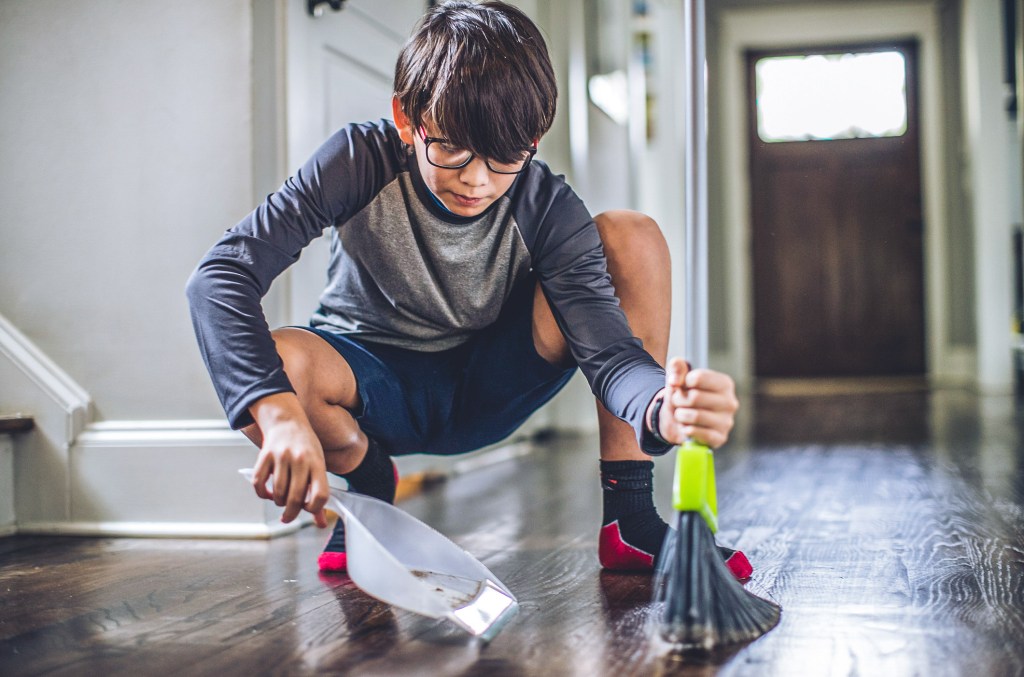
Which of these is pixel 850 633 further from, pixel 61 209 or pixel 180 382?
pixel 61 209

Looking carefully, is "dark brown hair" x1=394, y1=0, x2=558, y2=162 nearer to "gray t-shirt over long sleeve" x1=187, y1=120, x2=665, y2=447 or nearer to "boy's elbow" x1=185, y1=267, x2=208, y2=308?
"gray t-shirt over long sleeve" x1=187, y1=120, x2=665, y2=447

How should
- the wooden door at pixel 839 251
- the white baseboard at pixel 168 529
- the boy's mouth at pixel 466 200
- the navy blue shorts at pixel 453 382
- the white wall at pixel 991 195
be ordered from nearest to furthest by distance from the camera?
the boy's mouth at pixel 466 200 < the navy blue shorts at pixel 453 382 < the white baseboard at pixel 168 529 < the white wall at pixel 991 195 < the wooden door at pixel 839 251

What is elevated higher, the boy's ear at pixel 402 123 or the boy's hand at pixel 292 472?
the boy's ear at pixel 402 123

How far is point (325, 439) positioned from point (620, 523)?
12.9 inches

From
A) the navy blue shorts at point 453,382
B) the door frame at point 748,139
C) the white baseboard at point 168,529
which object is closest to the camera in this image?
the navy blue shorts at point 453,382

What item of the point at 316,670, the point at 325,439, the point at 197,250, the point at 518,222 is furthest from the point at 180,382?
the point at 316,670

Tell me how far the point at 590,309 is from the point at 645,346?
110 millimetres

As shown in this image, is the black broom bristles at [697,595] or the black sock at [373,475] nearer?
the black broom bristles at [697,595]

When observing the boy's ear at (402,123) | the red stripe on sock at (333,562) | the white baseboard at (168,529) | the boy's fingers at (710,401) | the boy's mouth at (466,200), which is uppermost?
the boy's ear at (402,123)

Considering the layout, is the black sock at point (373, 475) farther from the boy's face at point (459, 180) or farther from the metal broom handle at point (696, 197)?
the metal broom handle at point (696, 197)

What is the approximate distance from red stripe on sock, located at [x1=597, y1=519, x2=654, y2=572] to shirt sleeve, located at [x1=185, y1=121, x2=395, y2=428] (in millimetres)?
389

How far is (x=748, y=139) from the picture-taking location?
5.44 m

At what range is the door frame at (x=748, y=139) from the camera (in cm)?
516

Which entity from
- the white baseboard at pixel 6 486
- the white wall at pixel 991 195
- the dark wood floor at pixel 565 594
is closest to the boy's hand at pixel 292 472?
the dark wood floor at pixel 565 594
